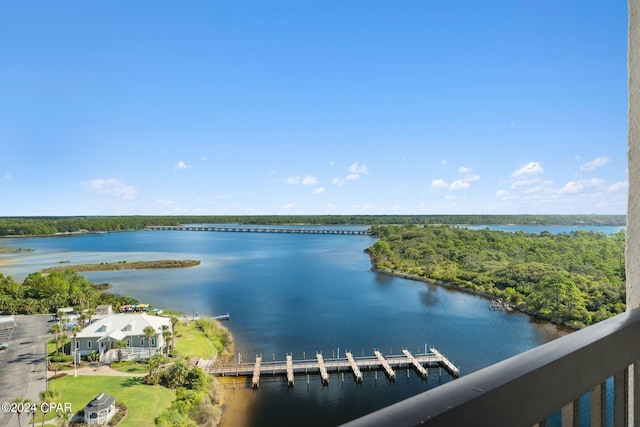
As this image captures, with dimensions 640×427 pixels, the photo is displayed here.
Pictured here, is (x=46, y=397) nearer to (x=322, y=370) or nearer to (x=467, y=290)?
(x=322, y=370)

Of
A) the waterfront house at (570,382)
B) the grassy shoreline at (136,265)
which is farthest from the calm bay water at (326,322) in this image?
the waterfront house at (570,382)

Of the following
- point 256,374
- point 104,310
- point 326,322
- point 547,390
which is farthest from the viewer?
point 104,310

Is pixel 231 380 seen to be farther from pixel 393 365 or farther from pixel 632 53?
pixel 632 53

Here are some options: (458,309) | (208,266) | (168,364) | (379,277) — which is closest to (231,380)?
(168,364)

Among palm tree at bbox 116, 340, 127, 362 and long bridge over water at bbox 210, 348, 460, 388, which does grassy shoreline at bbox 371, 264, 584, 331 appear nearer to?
long bridge over water at bbox 210, 348, 460, 388

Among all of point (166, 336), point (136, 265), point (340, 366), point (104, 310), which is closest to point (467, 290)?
point (340, 366)

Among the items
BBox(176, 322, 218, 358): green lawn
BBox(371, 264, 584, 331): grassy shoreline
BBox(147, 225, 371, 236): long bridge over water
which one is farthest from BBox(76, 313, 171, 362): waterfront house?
BBox(147, 225, 371, 236): long bridge over water
